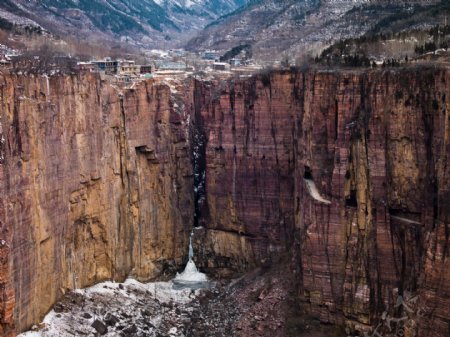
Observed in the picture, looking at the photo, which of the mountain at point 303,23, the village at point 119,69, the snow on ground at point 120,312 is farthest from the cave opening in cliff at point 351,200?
the mountain at point 303,23

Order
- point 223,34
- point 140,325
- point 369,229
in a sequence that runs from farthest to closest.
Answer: point 223,34, point 140,325, point 369,229

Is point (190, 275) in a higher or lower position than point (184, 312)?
higher

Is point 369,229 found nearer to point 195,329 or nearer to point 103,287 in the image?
point 195,329

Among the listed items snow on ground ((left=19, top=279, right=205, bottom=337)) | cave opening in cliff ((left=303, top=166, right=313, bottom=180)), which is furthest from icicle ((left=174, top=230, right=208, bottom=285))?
cave opening in cliff ((left=303, top=166, right=313, bottom=180))

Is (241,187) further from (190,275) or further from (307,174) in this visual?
(307,174)

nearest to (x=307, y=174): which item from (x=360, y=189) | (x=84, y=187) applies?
(x=360, y=189)

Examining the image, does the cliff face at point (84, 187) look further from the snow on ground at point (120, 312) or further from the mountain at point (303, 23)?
the mountain at point (303, 23)

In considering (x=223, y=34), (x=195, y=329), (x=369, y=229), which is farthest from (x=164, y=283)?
(x=223, y=34)
